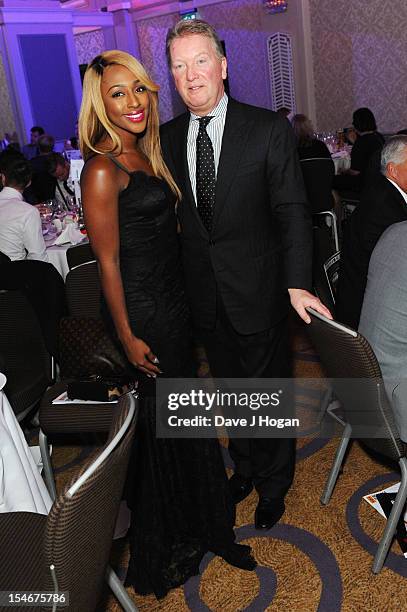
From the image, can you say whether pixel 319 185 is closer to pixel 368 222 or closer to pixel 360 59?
pixel 368 222

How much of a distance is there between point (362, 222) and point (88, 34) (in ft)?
43.1

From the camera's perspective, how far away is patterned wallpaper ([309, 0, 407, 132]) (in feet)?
27.9

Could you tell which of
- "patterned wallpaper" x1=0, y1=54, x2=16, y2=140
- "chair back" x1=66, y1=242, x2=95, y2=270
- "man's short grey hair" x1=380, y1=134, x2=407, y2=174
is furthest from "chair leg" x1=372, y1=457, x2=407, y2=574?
"patterned wallpaper" x1=0, y1=54, x2=16, y2=140

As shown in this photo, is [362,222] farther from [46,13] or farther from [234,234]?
[46,13]

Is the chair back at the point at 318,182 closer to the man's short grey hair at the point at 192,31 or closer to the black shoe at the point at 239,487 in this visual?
the black shoe at the point at 239,487

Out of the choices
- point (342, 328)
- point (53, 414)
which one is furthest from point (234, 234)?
point (53, 414)

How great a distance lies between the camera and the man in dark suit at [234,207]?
1.96 m

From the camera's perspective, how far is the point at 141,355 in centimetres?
193

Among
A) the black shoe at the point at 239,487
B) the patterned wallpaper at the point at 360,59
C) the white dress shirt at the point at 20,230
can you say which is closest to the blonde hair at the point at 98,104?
the black shoe at the point at 239,487

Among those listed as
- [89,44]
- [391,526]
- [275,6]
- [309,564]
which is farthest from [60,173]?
[89,44]

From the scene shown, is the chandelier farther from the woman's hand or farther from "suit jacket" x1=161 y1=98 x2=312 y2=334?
the woman's hand

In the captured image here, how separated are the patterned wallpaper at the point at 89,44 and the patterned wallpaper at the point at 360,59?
587cm

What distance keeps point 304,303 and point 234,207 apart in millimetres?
373

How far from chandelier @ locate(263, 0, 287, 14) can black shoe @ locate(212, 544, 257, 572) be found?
29.1 feet
